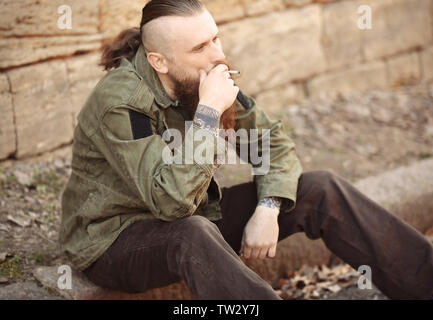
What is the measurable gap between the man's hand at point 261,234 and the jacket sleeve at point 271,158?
0.11m

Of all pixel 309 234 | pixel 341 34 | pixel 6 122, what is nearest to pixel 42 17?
pixel 6 122

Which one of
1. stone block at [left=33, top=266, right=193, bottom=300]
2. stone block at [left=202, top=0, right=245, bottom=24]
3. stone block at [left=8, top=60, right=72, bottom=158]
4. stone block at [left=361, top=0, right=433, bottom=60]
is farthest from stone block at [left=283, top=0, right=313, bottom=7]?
stone block at [left=33, top=266, right=193, bottom=300]

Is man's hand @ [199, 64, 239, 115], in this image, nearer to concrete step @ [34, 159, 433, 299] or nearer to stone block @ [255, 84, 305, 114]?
concrete step @ [34, 159, 433, 299]

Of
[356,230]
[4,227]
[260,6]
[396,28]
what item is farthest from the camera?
[396,28]

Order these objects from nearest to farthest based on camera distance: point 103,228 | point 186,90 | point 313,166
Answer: point 103,228 → point 186,90 → point 313,166

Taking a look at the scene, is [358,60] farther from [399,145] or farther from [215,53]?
[215,53]

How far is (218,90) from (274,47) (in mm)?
3036

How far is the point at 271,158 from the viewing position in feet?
10.4

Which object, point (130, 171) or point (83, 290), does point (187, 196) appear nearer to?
point (130, 171)

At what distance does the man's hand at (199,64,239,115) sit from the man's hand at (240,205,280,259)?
1.97ft

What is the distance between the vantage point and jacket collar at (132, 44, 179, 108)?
9.23 feet

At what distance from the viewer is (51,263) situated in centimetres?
317

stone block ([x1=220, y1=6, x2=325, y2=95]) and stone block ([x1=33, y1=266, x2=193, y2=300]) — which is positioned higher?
stone block ([x1=220, y1=6, x2=325, y2=95])
